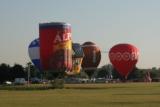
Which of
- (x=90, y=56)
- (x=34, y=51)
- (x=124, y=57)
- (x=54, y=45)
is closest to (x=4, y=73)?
(x=90, y=56)

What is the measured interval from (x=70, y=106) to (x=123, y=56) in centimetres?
5245

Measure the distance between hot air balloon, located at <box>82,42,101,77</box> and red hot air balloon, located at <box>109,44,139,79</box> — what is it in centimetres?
1441

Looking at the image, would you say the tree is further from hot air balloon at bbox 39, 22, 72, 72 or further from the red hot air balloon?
hot air balloon at bbox 39, 22, 72, 72

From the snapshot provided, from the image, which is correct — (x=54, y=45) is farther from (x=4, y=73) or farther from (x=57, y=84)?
(x=4, y=73)

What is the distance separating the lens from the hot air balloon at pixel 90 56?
102m

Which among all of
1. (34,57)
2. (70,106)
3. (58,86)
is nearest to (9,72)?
(34,57)

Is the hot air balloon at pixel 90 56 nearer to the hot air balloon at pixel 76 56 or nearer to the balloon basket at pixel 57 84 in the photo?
the hot air balloon at pixel 76 56

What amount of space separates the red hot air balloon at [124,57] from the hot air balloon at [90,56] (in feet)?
47.3

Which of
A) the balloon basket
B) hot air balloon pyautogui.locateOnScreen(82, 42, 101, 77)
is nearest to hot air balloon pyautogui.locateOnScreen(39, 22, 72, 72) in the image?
the balloon basket

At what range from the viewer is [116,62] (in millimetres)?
86125

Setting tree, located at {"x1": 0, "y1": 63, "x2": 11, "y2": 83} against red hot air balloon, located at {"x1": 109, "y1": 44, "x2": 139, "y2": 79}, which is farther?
tree, located at {"x1": 0, "y1": 63, "x2": 11, "y2": 83}

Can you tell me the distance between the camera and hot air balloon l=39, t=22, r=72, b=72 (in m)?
78.9

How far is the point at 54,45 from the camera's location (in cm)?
7912

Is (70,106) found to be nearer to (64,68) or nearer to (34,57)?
(64,68)
